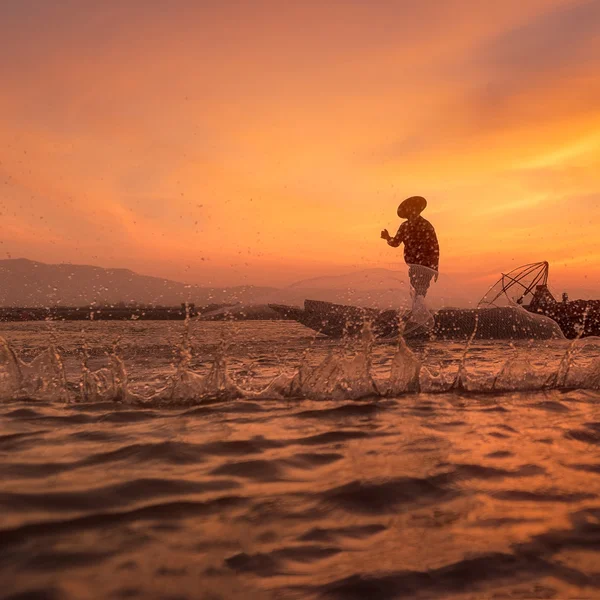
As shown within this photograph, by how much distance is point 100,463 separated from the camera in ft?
8.88

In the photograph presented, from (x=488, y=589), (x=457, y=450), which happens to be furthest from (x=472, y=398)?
(x=488, y=589)

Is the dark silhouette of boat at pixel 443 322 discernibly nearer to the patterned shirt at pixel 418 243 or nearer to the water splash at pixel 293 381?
the patterned shirt at pixel 418 243

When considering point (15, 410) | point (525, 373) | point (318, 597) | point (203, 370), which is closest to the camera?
point (318, 597)

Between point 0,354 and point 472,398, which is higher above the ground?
point 0,354

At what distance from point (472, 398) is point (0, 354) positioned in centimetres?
434

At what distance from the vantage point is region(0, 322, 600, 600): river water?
62.5 inches

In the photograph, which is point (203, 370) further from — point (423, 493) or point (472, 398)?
point (423, 493)

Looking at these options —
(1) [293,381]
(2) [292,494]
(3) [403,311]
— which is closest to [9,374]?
(1) [293,381]

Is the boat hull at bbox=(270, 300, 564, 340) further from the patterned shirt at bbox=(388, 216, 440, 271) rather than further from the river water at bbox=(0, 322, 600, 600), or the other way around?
the river water at bbox=(0, 322, 600, 600)

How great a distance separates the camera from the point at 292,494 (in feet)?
7.57

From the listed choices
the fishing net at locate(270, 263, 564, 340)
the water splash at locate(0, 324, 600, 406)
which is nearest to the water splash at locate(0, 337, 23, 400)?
the water splash at locate(0, 324, 600, 406)

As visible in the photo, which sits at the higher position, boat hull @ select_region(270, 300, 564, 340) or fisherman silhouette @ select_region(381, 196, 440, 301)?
fisherman silhouette @ select_region(381, 196, 440, 301)

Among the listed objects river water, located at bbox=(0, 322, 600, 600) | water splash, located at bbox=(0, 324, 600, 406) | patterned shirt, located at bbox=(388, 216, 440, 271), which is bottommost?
river water, located at bbox=(0, 322, 600, 600)

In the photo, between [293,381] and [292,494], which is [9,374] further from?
[292,494]
